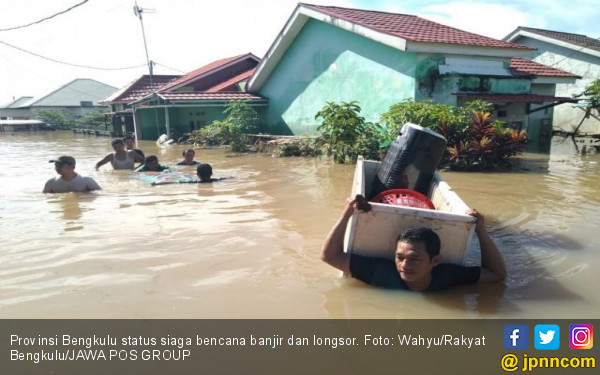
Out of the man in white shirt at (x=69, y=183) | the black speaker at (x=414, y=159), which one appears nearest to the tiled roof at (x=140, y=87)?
the man in white shirt at (x=69, y=183)

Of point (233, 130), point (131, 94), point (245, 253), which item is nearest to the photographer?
point (245, 253)

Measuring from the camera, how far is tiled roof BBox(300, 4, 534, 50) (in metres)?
11.9

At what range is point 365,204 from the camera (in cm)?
309

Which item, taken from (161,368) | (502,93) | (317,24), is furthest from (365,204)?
(317,24)

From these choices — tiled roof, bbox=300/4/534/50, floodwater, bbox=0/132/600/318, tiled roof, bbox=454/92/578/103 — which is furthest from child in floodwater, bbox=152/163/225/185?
tiled roof, bbox=454/92/578/103

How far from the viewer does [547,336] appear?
2695 millimetres

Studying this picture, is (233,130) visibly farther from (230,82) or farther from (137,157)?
(230,82)

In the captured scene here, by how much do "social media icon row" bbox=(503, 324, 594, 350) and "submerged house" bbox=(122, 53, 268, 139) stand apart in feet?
55.5

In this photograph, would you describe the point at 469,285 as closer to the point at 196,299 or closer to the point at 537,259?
the point at 537,259

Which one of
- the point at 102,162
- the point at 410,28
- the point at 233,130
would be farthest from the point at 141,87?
the point at 410,28

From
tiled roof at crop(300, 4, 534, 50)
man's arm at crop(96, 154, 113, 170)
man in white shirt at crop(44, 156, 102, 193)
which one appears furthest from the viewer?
tiled roof at crop(300, 4, 534, 50)

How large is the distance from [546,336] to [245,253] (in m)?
2.72

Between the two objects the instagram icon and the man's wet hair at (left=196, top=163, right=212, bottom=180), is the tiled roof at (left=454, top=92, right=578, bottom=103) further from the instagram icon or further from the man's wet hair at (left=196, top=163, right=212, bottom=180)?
the instagram icon

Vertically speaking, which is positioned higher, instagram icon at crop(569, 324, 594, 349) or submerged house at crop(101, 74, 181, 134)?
submerged house at crop(101, 74, 181, 134)
